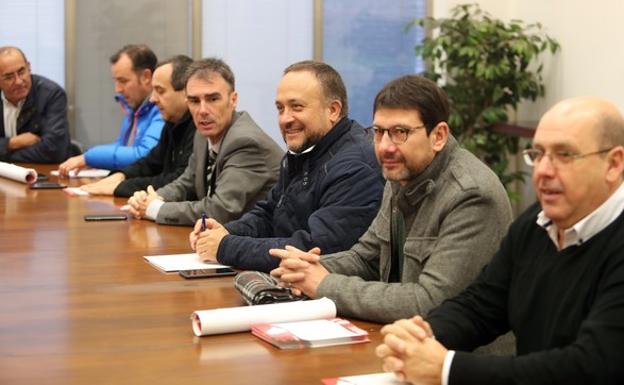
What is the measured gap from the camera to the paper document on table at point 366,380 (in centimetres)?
196

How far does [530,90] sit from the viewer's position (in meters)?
7.61

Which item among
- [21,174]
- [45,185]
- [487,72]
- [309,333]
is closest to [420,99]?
[309,333]

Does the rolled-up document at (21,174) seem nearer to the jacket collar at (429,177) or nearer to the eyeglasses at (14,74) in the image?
the eyeglasses at (14,74)

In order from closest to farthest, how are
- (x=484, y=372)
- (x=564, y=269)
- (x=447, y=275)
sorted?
1. (x=484, y=372)
2. (x=564, y=269)
3. (x=447, y=275)

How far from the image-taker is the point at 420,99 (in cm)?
264

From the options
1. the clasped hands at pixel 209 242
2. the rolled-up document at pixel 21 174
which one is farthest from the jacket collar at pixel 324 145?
the rolled-up document at pixel 21 174

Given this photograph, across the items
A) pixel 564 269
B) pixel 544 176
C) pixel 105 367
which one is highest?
pixel 544 176

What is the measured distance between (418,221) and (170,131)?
2.86 metres

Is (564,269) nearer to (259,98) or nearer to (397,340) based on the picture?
(397,340)

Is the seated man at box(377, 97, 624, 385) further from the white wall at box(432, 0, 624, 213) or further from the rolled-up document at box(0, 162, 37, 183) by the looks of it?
the white wall at box(432, 0, 624, 213)

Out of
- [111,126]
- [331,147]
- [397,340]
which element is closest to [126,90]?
[111,126]

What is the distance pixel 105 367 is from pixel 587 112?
3.65 ft

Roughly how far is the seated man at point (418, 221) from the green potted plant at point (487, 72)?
4.83 m

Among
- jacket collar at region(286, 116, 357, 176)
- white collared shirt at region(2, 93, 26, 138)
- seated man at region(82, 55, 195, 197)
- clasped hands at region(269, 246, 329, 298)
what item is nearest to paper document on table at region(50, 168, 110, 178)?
seated man at region(82, 55, 195, 197)
